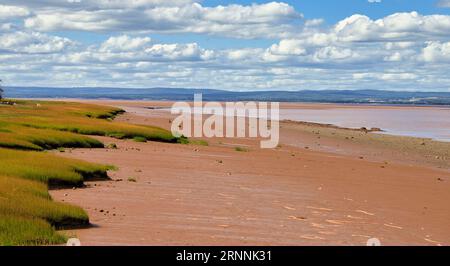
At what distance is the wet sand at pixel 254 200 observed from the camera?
47.7 ft

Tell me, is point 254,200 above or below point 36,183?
below

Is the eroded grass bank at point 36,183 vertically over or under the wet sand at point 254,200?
over

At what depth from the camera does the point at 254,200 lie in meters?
19.6

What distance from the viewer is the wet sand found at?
14539 millimetres

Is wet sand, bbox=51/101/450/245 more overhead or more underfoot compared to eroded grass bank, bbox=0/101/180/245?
more underfoot

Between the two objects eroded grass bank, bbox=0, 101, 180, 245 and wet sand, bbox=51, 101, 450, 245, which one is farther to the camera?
wet sand, bbox=51, 101, 450, 245

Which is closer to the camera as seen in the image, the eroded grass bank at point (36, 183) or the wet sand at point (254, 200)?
the eroded grass bank at point (36, 183)

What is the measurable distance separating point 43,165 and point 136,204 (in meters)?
4.33

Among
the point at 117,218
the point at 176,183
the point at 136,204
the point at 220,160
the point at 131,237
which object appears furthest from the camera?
the point at 220,160

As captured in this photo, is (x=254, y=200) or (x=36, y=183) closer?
(x=36, y=183)

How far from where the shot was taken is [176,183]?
22312 mm
